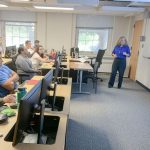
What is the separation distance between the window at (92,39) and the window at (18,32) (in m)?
1.89

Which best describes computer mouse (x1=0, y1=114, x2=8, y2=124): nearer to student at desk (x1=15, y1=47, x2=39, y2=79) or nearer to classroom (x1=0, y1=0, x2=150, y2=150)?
classroom (x1=0, y1=0, x2=150, y2=150)

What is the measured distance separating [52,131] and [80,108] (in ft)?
7.71

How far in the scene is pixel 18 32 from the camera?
26.7ft

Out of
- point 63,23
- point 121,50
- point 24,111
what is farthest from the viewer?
point 63,23

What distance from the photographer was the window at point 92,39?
8.06 metres

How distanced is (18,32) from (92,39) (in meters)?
2.91

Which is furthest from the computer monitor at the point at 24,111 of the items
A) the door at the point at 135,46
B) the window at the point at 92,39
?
the window at the point at 92,39

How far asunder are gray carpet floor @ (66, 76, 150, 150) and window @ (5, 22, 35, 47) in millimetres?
3972

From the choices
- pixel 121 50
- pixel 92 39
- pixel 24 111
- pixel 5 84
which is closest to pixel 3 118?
pixel 24 111

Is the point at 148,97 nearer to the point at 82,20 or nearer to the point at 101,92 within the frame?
the point at 101,92

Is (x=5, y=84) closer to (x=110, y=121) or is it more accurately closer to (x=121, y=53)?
(x=110, y=121)

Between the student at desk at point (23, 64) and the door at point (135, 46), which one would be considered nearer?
the student at desk at point (23, 64)

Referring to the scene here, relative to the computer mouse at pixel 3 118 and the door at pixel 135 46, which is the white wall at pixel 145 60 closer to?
the door at pixel 135 46

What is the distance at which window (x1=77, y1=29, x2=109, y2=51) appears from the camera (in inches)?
317
